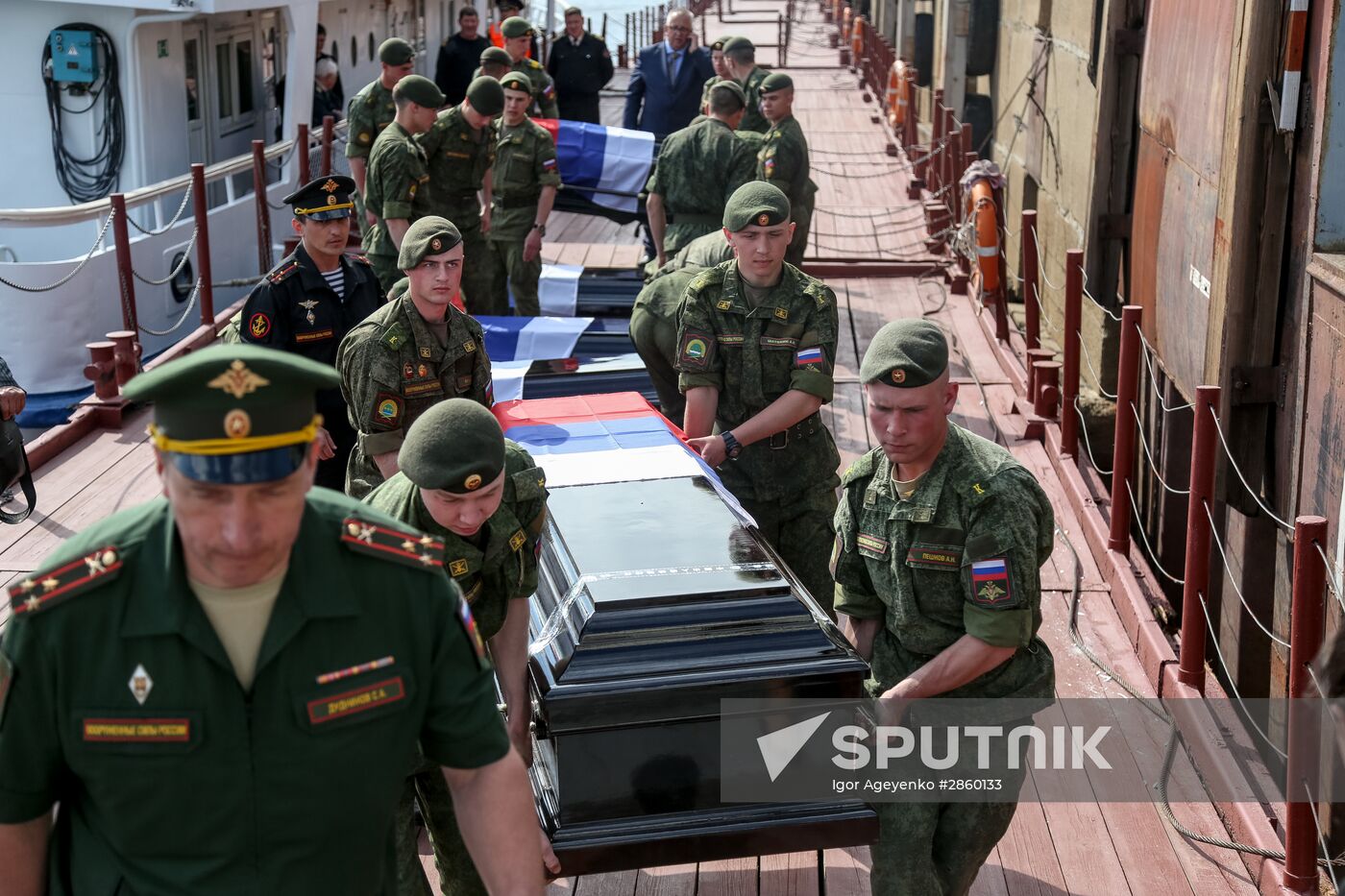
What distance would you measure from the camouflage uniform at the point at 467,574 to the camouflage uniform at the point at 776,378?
1624mm

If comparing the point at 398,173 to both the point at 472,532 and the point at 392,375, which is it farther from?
the point at 472,532

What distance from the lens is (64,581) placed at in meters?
2.01

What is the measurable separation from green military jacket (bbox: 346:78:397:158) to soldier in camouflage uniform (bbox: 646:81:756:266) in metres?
2.07

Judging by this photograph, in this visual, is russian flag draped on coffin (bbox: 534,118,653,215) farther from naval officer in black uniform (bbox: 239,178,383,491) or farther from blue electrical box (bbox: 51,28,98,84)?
naval officer in black uniform (bbox: 239,178,383,491)

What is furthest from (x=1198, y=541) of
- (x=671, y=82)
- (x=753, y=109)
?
(x=671, y=82)

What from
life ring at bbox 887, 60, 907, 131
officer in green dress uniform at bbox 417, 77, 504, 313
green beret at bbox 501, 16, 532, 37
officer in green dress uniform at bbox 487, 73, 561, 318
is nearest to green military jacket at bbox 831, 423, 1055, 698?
officer in green dress uniform at bbox 417, 77, 504, 313

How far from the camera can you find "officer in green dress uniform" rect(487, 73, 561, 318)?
30.1 ft

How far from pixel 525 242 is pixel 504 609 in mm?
5907

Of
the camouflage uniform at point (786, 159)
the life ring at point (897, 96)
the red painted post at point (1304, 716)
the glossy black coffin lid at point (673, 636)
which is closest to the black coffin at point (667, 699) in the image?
the glossy black coffin lid at point (673, 636)

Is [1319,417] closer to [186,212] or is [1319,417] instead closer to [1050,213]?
[1050,213]

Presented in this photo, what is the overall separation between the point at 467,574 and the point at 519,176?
20.2ft

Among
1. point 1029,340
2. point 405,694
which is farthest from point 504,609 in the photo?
point 1029,340

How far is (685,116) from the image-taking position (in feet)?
39.4

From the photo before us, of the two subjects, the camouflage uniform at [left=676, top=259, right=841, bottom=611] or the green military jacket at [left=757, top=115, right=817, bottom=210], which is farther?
the green military jacket at [left=757, top=115, right=817, bottom=210]
